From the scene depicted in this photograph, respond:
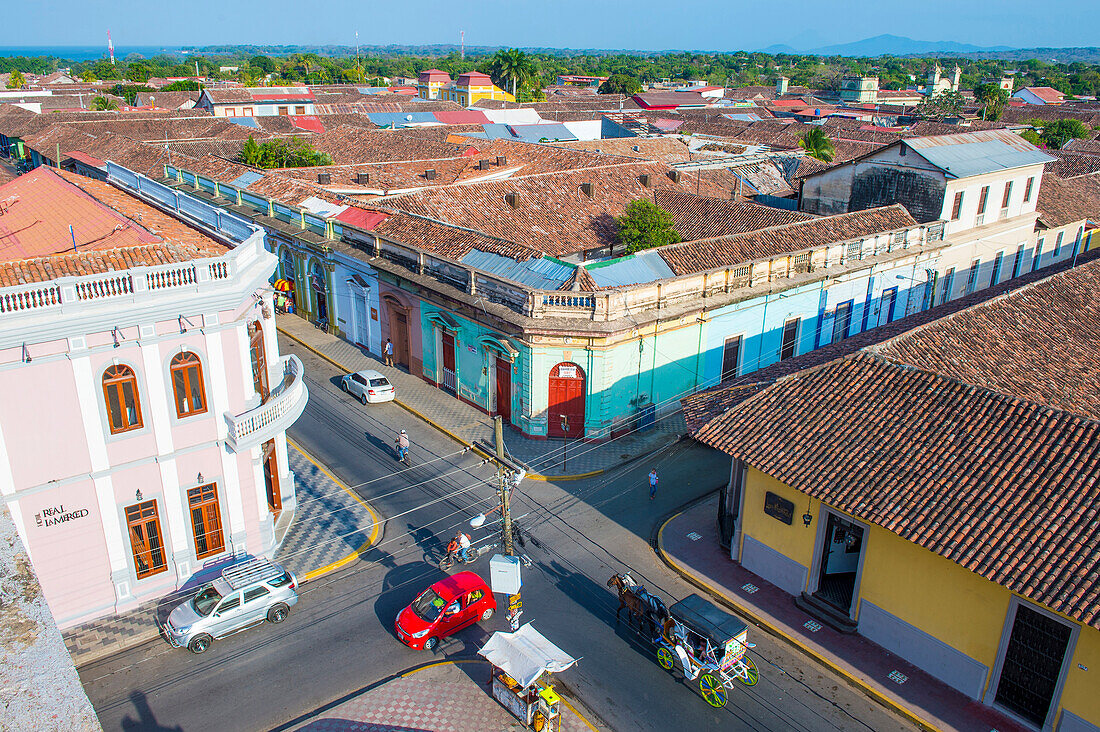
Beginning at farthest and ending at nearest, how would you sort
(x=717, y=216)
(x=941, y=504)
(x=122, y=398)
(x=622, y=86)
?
(x=622, y=86)
(x=717, y=216)
(x=122, y=398)
(x=941, y=504)

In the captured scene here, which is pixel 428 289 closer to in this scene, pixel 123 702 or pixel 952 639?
pixel 123 702

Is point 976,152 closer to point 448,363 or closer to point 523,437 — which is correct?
point 523,437

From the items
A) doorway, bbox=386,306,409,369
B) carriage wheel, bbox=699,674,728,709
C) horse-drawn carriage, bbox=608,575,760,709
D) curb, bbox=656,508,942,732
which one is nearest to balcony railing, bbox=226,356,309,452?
horse-drawn carriage, bbox=608,575,760,709

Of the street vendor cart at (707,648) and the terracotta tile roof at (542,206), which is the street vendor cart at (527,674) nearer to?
the street vendor cart at (707,648)

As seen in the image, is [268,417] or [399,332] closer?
[268,417]

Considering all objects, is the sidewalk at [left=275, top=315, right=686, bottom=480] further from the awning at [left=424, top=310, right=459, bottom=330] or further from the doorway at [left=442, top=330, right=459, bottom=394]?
the awning at [left=424, top=310, right=459, bottom=330]

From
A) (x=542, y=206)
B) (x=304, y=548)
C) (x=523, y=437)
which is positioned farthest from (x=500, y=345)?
(x=542, y=206)
